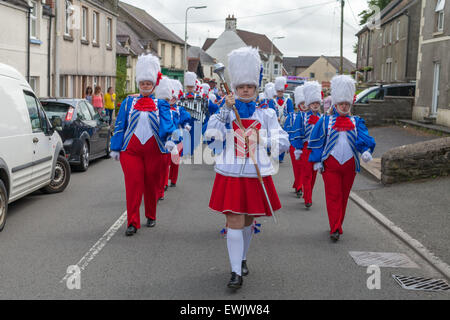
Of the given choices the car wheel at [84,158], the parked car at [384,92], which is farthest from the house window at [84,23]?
the car wheel at [84,158]

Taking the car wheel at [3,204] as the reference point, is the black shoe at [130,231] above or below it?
below

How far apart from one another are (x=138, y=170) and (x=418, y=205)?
15.9 feet

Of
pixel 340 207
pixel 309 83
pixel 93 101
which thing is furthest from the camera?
pixel 93 101

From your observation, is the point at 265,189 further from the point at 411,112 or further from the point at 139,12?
the point at 139,12

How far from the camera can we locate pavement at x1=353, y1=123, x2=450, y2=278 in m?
7.43

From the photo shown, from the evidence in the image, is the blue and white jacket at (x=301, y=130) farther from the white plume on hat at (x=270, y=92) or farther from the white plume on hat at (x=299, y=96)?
the white plume on hat at (x=270, y=92)

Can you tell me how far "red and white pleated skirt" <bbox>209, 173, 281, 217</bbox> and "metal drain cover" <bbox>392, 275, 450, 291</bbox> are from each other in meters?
1.46

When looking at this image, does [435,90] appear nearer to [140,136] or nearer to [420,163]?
[420,163]

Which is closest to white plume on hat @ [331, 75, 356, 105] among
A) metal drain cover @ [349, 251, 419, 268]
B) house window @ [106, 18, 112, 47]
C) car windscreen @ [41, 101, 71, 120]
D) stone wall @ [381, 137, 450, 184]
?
metal drain cover @ [349, 251, 419, 268]

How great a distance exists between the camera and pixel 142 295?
5035 mm

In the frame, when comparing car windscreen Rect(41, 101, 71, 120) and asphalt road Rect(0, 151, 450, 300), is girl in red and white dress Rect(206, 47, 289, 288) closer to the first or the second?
asphalt road Rect(0, 151, 450, 300)

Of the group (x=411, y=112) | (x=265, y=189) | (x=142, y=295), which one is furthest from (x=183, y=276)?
(x=411, y=112)

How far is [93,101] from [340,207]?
16.5m

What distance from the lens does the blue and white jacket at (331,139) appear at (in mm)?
7328
